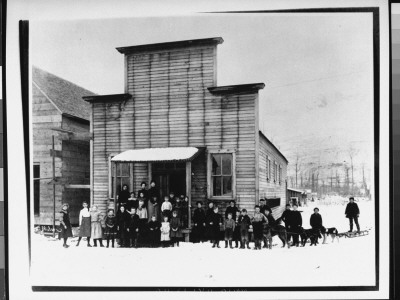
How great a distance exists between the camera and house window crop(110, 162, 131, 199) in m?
5.91

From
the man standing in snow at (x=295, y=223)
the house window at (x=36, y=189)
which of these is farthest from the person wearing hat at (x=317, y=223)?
the house window at (x=36, y=189)

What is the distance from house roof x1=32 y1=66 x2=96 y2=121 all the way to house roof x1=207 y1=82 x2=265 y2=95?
4.76 feet

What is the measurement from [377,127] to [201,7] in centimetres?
234

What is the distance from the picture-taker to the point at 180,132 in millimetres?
5898

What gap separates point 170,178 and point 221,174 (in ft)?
1.98

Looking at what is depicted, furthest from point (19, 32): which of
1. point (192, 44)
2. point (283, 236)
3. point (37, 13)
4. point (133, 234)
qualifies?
point (283, 236)

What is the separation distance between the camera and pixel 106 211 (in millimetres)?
5855

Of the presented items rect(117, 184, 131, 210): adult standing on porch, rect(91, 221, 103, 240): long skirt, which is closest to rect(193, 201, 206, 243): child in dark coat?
rect(117, 184, 131, 210): adult standing on porch

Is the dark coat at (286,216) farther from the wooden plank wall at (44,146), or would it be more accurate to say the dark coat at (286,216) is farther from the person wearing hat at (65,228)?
A: the wooden plank wall at (44,146)

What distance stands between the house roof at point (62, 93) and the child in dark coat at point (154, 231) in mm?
1512

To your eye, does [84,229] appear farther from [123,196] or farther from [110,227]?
[123,196]

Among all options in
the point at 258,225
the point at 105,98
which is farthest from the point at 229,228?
the point at 105,98

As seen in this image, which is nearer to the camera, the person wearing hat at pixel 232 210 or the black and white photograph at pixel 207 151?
the black and white photograph at pixel 207 151

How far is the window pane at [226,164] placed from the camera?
5805mm
